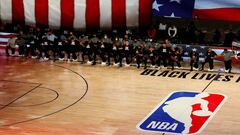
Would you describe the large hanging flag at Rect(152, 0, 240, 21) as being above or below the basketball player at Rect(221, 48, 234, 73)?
above

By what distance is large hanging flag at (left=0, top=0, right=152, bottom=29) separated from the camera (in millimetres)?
26688

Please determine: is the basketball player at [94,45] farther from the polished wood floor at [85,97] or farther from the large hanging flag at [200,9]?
the large hanging flag at [200,9]

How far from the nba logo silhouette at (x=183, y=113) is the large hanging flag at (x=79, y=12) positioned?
7416 millimetres

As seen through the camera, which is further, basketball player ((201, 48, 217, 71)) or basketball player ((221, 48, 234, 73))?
basketball player ((201, 48, 217, 71))

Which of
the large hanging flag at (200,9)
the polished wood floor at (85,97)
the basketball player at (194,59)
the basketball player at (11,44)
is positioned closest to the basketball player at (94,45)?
the polished wood floor at (85,97)

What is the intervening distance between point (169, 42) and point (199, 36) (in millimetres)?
1510

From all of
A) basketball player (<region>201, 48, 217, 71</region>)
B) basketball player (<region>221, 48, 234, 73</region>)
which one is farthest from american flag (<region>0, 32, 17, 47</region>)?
basketball player (<region>221, 48, 234, 73</region>)

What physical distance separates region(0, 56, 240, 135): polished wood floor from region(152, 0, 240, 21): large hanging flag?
3.17 meters

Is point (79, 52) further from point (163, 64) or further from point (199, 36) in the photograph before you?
point (199, 36)

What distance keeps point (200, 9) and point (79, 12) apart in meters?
6.34

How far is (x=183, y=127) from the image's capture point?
16562 mm

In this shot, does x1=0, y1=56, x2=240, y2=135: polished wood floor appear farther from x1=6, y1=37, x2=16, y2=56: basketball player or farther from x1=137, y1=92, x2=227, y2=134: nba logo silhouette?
x1=6, y1=37, x2=16, y2=56: basketball player

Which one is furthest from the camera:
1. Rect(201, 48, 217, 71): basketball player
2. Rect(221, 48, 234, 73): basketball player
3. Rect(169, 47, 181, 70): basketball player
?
Rect(169, 47, 181, 70): basketball player

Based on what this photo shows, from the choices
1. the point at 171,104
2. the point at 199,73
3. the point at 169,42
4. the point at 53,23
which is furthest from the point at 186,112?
the point at 53,23
